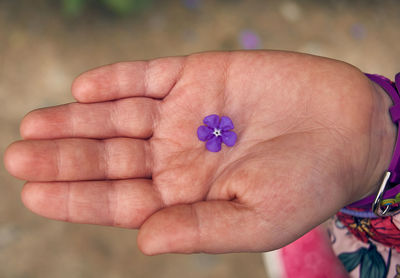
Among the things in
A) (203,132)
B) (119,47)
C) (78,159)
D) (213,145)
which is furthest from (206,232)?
(119,47)

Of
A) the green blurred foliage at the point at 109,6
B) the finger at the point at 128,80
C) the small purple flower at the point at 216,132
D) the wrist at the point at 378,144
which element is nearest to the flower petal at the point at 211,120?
the small purple flower at the point at 216,132

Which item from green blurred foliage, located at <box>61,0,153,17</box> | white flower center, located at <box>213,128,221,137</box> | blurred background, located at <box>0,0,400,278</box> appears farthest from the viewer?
green blurred foliage, located at <box>61,0,153,17</box>

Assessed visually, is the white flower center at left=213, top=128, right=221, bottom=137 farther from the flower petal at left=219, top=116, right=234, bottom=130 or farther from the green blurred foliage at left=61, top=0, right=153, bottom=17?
the green blurred foliage at left=61, top=0, right=153, bottom=17

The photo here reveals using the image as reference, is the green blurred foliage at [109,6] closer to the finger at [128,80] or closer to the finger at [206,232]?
the finger at [128,80]

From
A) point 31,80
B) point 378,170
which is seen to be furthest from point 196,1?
point 378,170

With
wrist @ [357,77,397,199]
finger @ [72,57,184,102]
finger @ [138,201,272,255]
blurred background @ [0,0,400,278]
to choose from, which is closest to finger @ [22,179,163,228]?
finger @ [138,201,272,255]

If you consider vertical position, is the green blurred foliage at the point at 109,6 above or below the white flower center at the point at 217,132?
above

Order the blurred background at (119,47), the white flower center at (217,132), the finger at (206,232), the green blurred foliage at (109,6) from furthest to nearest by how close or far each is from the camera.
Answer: the green blurred foliage at (109,6), the blurred background at (119,47), the white flower center at (217,132), the finger at (206,232)
